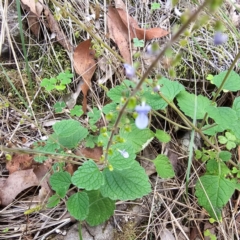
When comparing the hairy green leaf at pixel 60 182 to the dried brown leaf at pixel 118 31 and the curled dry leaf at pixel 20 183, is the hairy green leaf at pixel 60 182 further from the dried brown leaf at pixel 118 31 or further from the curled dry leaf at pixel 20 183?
the dried brown leaf at pixel 118 31

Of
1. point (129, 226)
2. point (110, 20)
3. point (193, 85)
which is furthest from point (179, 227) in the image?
point (110, 20)

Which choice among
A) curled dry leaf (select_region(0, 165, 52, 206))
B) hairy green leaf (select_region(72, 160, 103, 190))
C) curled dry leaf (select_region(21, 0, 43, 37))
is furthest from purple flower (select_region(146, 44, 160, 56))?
curled dry leaf (select_region(21, 0, 43, 37))

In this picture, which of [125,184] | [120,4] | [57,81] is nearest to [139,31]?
[120,4]

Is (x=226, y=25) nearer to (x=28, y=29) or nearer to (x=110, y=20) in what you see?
(x=110, y=20)

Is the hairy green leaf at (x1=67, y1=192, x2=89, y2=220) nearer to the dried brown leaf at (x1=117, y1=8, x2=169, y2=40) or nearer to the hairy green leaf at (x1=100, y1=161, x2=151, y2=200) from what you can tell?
the hairy green leaf at (x1=100, y1=161, x2=151, y2=200)

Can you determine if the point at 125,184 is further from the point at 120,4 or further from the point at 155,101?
the point at 120,4
